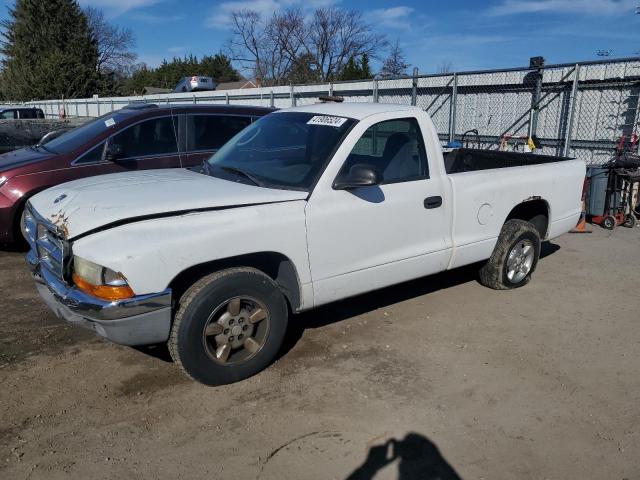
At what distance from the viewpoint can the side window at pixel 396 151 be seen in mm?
4262

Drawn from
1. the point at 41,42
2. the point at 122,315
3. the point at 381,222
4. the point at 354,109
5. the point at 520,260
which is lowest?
the point at 520,260

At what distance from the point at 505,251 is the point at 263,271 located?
2.64m

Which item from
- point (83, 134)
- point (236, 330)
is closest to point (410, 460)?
point (236, 330)

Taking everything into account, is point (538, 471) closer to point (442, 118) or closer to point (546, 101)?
point (546, 101)

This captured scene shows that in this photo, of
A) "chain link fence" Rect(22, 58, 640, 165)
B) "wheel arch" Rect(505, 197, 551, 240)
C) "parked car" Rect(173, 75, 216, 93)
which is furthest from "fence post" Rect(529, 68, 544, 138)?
"parked car" Rect(173, 75, 216, 93)

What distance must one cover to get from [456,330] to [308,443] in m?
2.02

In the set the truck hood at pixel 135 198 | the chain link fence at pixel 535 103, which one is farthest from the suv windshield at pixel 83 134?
the chain link fence at pixel 535 103

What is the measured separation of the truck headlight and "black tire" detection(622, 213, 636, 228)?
27.3ft

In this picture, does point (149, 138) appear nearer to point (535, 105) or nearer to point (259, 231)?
point (259, 231)

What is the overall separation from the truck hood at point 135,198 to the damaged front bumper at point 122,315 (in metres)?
0.39

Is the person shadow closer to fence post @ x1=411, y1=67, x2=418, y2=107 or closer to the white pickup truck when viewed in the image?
the white pickup truck

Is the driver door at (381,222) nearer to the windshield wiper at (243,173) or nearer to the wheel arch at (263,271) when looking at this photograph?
the wheel arch at (263,271)

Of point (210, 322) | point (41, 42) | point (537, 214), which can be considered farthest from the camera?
point (41, 42)

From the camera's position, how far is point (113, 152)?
6.30 metres
